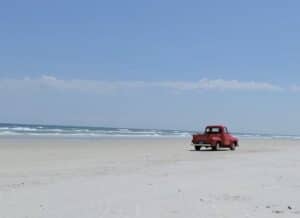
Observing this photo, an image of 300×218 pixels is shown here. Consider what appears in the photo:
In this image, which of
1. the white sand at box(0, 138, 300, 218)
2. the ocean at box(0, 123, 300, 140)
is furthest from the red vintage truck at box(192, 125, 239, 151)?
the ocean at box(0, 123, 300, 140)

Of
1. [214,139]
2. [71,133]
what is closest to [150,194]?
[214,139]

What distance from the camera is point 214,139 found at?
113 feet

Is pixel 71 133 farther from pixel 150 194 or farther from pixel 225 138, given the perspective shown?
pixel 150 194

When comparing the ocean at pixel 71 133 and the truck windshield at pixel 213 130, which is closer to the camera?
the truck windshield at pixel 213 130

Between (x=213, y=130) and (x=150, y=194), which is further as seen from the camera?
(x=213, y=130)

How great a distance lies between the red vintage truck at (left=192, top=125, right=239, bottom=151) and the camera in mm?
34312

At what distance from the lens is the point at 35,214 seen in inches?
346

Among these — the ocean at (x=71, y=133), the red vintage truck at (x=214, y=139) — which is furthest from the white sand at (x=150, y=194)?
the ocean at (x=71, y=133)

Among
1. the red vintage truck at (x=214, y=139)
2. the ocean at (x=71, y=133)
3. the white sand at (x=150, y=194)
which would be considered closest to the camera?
the white sand at (x=150, y=194)

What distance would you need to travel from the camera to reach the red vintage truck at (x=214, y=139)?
1351 inches

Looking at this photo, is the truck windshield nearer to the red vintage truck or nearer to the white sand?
the red vintage truck

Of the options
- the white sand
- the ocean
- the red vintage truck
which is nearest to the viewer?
the white sand

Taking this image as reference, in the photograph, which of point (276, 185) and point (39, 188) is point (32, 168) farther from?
point (276, 185)

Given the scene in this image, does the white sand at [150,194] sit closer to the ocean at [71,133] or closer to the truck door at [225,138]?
the truck door at [225,138]
